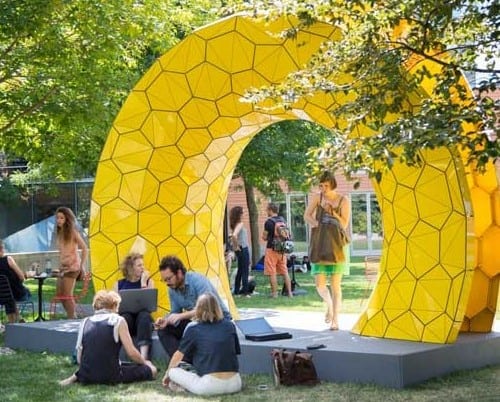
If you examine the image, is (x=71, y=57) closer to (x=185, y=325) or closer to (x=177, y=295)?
(x=177, y=295)

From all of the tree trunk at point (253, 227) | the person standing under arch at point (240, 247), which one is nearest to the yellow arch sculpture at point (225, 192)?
the person standing under arch at point (240, 247)

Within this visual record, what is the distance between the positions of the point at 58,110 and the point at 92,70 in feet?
2.63

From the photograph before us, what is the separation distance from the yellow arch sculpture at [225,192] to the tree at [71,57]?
7.44 feet

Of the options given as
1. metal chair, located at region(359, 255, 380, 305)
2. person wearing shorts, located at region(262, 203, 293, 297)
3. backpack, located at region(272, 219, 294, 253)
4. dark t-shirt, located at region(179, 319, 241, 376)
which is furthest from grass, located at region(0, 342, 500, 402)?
backpack, located at region(272, 219, 294, 253)

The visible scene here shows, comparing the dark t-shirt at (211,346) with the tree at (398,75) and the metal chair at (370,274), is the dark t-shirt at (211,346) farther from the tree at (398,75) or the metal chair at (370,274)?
the metal chair at (370,274)

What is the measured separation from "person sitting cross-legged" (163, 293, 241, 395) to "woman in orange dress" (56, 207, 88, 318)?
4918 millimetres

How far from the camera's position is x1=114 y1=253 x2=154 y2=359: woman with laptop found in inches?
368

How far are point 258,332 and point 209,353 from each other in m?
1.53

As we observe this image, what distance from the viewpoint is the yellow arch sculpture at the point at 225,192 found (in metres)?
8.50

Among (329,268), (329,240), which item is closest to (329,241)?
(329,240)

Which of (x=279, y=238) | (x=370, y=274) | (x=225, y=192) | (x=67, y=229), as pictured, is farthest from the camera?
(x=279, y=238)

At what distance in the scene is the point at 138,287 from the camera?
32.1 ft

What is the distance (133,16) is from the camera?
14.0 metres

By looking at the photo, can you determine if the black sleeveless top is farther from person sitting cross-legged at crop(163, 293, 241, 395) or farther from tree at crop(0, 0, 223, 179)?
tree at crop(0, 0, 223, 179)
